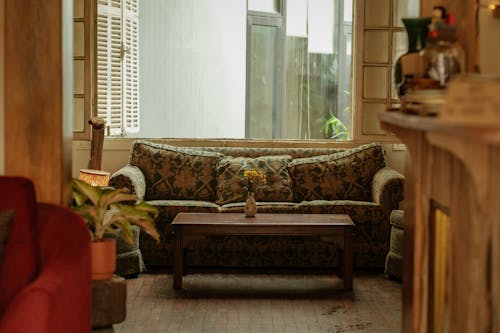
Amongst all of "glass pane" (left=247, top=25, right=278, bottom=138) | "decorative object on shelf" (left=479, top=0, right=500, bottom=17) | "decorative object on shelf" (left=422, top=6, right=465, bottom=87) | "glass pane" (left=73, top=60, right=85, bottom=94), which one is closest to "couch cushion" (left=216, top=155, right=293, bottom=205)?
"glass pane" (left=73, top=60, right=85, bottom=94)

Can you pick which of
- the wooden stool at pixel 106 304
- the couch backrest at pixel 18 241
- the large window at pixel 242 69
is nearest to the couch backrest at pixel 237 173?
the large window at pixel 242 69

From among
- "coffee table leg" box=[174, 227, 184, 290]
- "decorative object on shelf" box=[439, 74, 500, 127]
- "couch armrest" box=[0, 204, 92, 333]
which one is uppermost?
"decorative object on shelf" box=[439, 74, 500, 127]

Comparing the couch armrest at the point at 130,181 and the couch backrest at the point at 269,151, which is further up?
the couch backrest at the point at 269,151

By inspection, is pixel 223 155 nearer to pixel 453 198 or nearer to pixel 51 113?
pixel 51 113

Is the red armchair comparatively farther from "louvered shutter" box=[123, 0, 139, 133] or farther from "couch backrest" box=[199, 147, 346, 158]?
"louvered shutter" box=[123, 0, 139, 133]

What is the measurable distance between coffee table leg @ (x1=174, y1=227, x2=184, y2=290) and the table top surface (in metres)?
0.08

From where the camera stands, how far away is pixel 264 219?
590cm

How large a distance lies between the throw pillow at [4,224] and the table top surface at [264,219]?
8.27 ft

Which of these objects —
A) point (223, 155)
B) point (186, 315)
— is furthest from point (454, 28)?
→ point (223, 155)

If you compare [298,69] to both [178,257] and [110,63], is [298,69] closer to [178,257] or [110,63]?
[110,63]

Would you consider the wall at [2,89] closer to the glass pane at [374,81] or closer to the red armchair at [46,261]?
the red armchair at [46,261]

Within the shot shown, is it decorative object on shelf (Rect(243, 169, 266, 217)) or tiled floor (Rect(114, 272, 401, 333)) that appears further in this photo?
decorative object on shelf (Rect(243, 169, 266, 217))

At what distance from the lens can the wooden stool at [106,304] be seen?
374 cm

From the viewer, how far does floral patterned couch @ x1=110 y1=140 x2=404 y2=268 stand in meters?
6.40
